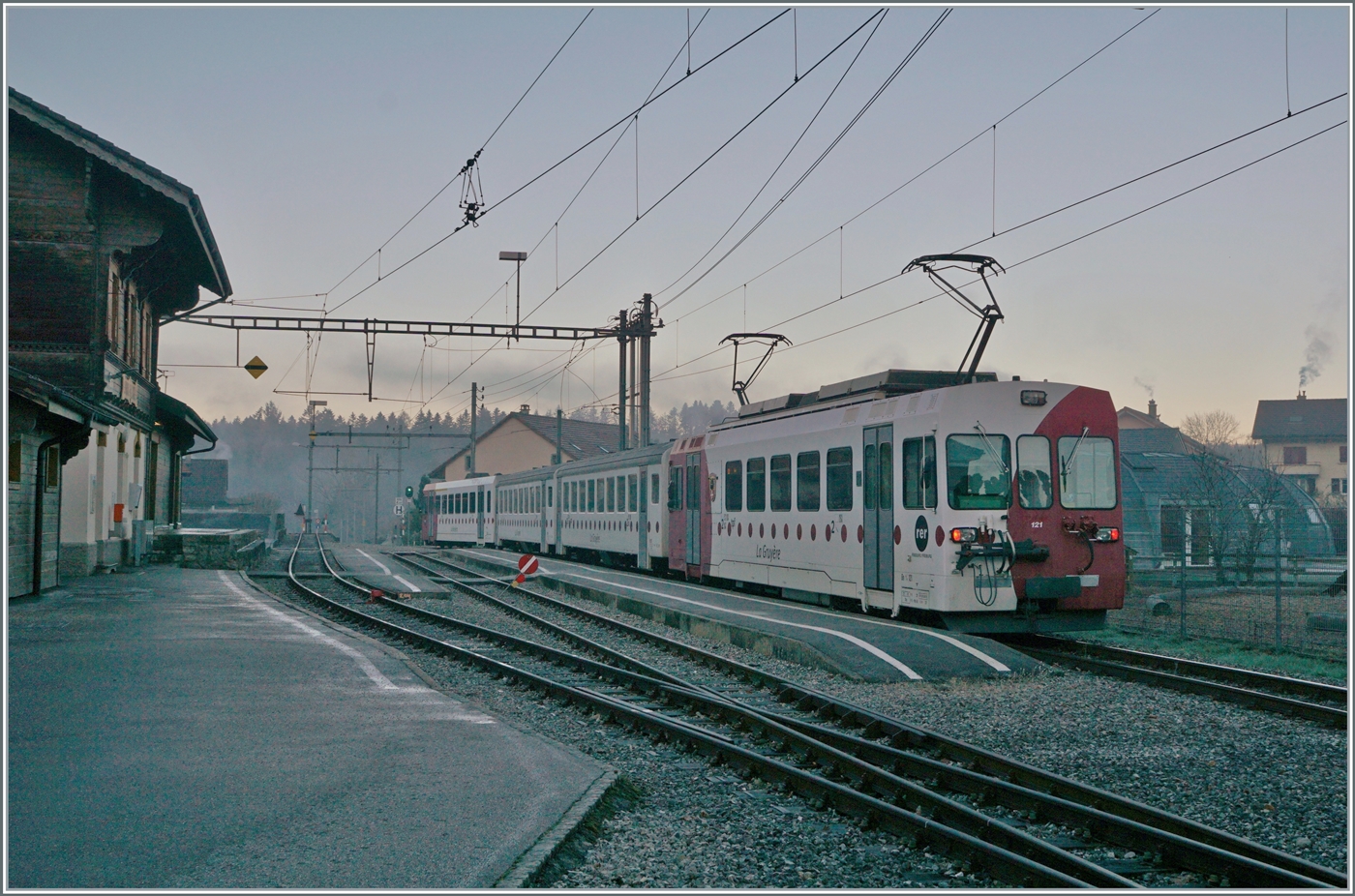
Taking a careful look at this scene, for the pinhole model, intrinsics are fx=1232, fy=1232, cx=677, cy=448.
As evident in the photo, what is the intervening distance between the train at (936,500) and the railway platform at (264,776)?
6.00m

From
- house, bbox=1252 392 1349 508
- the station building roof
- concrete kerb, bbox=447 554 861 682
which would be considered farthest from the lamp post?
the station building roof

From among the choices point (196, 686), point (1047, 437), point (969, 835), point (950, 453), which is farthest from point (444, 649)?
point (969, 835)

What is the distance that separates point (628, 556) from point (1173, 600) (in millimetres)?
11786

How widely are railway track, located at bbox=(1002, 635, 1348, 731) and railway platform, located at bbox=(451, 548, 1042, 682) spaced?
87 cm

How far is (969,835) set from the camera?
6.34m

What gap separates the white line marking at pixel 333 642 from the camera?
11.4m

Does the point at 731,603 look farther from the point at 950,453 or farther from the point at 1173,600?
the point at 1173,600

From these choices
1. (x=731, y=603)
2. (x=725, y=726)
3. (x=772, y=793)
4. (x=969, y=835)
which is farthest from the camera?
(x=731, y=603)

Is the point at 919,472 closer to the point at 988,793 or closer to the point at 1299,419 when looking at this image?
the point at 988,793

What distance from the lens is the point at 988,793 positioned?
7324 millimetres

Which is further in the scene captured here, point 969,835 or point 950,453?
point 950,453

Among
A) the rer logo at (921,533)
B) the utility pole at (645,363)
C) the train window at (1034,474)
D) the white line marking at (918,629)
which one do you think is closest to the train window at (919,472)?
the rer logo at (921,533)

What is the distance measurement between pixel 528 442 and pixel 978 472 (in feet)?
237

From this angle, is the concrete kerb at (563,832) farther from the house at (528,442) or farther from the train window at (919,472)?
the house at (528,442)
